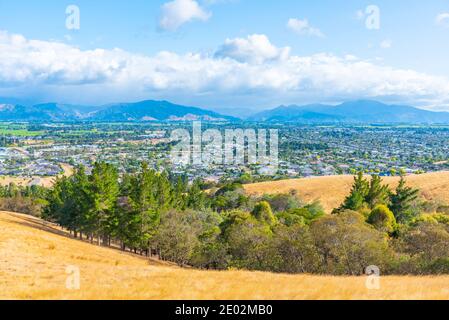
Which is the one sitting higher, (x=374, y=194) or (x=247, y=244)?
(x=247, y=244)

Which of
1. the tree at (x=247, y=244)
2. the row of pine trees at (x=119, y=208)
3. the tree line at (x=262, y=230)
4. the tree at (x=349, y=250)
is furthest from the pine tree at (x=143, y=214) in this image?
the tree at (x=349, y=250)

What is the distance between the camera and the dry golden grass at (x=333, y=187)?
280 ft

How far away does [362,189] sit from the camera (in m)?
64.9

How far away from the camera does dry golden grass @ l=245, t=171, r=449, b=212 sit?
85.4m

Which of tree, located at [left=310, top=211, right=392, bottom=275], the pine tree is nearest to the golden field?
tree, located at [left=310, top=211, right=392, bottom=275]

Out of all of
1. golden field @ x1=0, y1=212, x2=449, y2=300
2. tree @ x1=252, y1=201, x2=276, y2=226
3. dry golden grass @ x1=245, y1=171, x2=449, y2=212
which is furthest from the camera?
dry golden grass @ x1=245, y1=171, x2=449, y2=212

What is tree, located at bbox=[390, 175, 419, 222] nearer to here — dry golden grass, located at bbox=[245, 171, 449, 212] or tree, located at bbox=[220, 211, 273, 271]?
dry golden grass, located at bbox=[245, 171, 449, 212]

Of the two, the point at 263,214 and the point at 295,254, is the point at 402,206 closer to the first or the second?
the point at 263,214

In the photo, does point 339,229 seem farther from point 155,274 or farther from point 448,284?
point 155,274

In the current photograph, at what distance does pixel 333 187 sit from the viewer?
9638 centimetres

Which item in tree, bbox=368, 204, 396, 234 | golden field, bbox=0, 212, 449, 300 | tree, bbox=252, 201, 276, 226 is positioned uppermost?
golden field, bbox=0, 212, 449, 300

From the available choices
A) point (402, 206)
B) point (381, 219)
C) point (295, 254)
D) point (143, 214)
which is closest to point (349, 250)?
point (295, 254)
